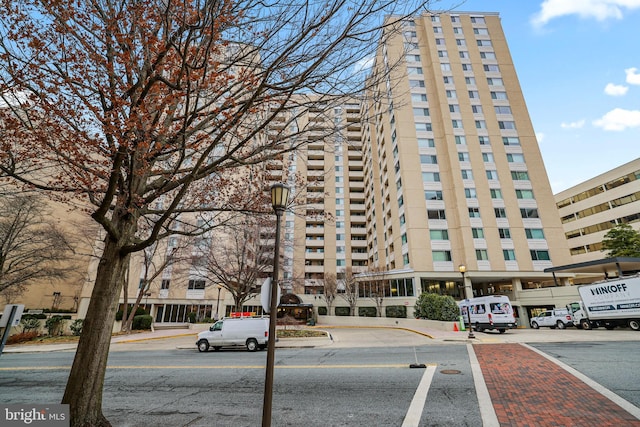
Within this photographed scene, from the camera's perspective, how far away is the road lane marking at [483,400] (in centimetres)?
497

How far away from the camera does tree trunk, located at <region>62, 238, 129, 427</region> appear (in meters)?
4.46

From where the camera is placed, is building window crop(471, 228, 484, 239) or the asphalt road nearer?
the asphalt road

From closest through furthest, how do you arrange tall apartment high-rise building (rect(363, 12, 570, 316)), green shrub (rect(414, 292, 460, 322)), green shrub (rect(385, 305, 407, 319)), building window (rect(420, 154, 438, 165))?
green shrub (rect(414, 292, 460, 322)) < green shrub (rect(385, 305, 407, 319)) < tall apartment high-rise building (rect(363, 12, 570, 316)) < building window (rect(420, 154, 438, 165))

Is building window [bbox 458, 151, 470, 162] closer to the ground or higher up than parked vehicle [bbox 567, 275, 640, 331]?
higher up

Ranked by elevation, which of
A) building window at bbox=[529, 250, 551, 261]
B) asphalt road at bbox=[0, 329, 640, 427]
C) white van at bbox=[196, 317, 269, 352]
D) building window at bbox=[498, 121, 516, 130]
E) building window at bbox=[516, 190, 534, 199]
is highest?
building window at bbox=[498, 121, 516, 130]

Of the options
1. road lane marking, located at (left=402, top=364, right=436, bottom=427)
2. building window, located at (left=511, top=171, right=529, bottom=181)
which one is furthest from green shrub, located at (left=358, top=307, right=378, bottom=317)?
road lane marking, located at (left=402, top=364, right=436, bottom=427)

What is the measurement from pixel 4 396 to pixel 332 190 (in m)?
49.6

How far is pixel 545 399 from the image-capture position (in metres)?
6.00

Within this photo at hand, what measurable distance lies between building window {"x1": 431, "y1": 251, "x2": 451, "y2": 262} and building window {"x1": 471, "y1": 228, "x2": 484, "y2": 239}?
371cm

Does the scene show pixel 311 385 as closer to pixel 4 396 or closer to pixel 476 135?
pixel 4 396

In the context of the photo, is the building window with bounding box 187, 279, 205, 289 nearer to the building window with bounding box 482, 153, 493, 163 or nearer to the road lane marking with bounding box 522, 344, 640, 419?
the road lane marking with bounding box 522, 344, 640, 419

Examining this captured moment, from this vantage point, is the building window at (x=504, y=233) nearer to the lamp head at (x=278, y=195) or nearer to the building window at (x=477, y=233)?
the building window at (x=477, y=233)

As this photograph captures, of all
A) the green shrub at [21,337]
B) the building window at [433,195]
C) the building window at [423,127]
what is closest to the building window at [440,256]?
the building window at [433,195]

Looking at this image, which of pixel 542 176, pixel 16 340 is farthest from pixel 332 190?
pixel 16 340
